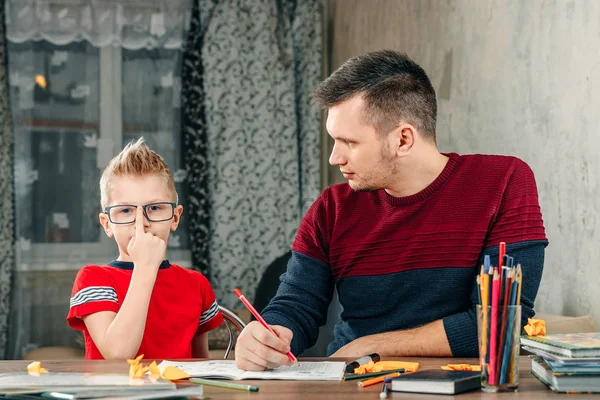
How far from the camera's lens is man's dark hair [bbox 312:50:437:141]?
1872mm

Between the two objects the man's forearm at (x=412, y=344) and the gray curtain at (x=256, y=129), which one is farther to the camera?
the gray curtain at (x=256, y=129)

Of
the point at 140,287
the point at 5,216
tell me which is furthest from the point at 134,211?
the point at 5,216

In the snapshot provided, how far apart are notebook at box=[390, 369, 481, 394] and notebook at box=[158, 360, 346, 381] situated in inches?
6.2

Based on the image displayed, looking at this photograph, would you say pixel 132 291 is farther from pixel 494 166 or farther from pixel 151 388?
pixel 494 166

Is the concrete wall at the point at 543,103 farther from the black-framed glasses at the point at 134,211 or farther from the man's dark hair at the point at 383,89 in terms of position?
the black-framed glasses at the point at 134,211

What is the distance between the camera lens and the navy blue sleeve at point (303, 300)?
5.93 ft

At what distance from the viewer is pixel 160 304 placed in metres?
1.82

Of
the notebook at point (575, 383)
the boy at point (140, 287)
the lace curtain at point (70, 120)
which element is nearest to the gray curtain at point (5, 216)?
the lace curtain at point (70, 120)

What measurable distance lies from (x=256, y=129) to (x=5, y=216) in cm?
160

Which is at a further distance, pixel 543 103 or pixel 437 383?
pixel 543 103

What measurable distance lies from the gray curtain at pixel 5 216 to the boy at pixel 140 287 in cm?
295

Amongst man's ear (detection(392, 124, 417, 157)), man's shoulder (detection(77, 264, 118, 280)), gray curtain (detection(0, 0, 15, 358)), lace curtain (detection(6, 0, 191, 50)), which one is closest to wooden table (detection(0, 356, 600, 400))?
man's shoulder (detection(77, 264, 118, 280))

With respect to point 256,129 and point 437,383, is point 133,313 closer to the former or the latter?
point 437,383

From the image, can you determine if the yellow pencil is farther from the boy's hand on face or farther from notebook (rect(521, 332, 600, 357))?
the boy's hand on face
